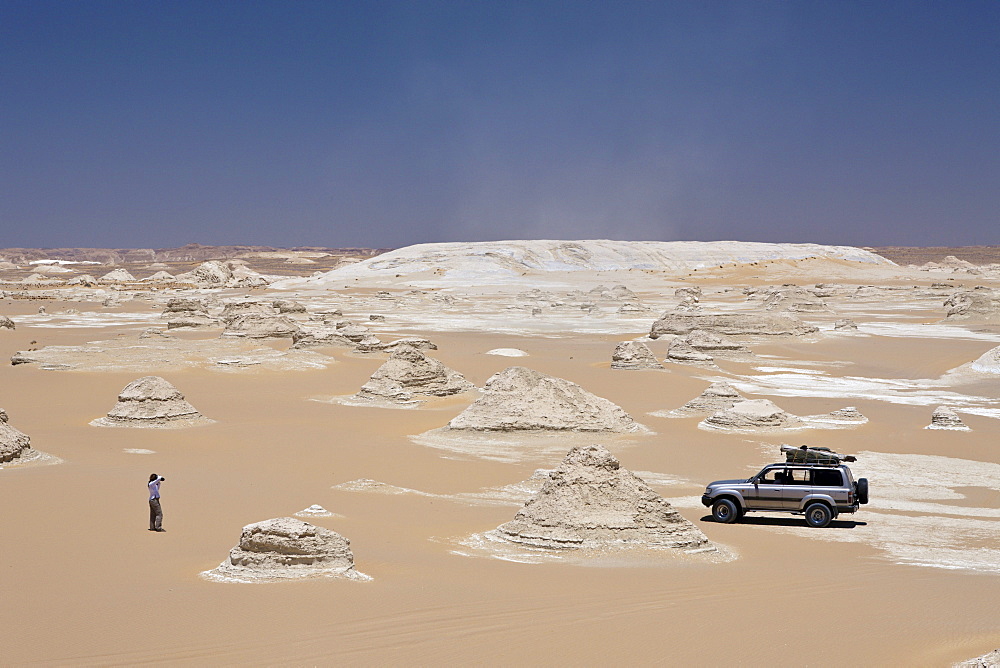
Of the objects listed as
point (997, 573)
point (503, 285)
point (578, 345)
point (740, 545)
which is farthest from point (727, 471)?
point (503, 285)

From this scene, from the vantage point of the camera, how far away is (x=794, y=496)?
552 inches

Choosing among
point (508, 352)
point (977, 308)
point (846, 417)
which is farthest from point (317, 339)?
point (977, 308)

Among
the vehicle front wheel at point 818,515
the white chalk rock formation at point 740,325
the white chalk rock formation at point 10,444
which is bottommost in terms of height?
the vehicle front wheel at point 818,515

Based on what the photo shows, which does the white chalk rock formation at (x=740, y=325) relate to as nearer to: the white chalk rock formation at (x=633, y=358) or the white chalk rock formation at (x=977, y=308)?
the white chalk rock formation at (x=633, y=358)

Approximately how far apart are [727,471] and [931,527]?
4.75 meters

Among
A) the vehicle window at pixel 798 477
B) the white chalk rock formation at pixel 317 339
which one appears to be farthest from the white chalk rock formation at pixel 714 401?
the white chalk rock formation at pixel 317 339

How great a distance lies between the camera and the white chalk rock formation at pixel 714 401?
82.1ft

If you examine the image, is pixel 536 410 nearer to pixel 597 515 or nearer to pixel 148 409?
pixel 148 409

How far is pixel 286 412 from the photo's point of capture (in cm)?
2509

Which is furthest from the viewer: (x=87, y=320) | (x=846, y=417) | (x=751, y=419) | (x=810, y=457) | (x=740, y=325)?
(x=87, y=320)

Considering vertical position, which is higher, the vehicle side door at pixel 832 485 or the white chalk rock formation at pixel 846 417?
the white chalk rock formation at pixel 846 417

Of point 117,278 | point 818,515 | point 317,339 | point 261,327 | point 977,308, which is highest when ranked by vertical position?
point 117,278

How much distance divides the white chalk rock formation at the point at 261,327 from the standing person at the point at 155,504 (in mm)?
31783

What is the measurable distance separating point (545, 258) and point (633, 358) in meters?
97.2
